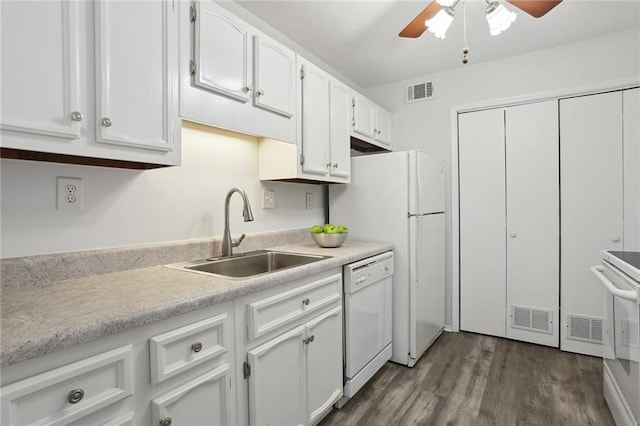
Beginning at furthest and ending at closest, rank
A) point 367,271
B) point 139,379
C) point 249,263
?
point 367,271 → point 249,263 → point 139,379

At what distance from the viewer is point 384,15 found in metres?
2.12

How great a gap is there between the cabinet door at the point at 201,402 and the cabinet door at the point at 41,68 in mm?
819

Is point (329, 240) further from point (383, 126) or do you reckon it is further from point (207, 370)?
point (383, 126)

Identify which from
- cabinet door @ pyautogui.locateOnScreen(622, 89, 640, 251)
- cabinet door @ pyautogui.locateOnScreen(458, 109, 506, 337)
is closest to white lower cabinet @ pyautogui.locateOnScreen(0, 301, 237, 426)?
cabinet door @ pyautogui.locateOnScreen(458, 109, 506, 337)

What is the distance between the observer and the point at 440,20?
1.65 m

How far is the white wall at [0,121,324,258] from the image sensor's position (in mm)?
1157

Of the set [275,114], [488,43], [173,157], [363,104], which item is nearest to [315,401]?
[173,157]

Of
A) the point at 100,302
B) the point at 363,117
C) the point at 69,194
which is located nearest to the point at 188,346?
the point at 100,302

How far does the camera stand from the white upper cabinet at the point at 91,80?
0.90 meters

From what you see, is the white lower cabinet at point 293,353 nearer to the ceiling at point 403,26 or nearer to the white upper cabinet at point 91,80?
the white upper cabinet at point 91,80

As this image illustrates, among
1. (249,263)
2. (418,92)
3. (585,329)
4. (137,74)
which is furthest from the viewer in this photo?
(418,92)

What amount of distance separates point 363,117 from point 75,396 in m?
→ 2.48

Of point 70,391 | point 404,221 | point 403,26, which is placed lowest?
point 70,391

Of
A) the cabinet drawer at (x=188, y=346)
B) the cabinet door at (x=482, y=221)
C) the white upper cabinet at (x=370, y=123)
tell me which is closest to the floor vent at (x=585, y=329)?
the cabinet door at (x=482, y=221)
